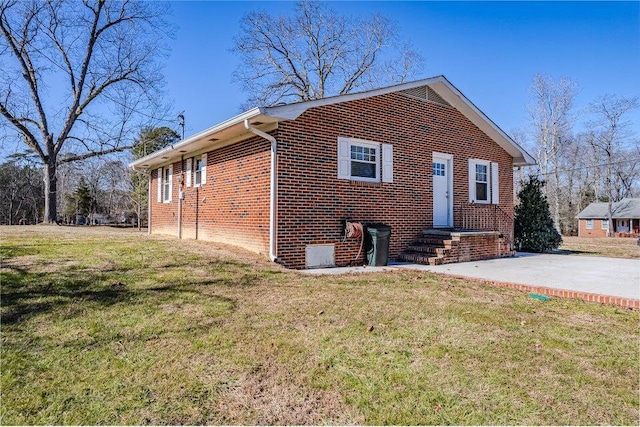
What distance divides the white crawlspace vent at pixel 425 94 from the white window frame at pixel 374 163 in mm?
1816

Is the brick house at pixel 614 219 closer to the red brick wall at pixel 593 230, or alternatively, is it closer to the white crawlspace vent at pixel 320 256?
the red brick wall at pixel 593 230

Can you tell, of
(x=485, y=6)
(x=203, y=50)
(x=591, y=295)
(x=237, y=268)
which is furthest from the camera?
(x=203, y=50)

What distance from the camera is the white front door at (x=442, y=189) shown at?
35.5ft

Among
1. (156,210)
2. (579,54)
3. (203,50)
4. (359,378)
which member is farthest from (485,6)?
(156,210)

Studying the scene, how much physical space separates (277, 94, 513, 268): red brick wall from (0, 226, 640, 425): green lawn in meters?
2.52

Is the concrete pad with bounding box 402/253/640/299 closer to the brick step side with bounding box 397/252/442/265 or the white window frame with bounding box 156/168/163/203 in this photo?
the brick step side with bounding box 397/252/442/265

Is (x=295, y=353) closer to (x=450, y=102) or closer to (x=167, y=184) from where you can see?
(x=450, y=102)

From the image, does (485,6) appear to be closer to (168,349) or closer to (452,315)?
(452,315)

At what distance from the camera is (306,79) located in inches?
1101

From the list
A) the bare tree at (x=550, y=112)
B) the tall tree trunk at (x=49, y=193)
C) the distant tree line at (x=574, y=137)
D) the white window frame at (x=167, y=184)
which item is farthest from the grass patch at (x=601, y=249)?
the tall tree trunk at (x=49, y=193)

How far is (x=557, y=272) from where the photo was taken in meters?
7.79

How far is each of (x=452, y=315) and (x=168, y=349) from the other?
3115 mm

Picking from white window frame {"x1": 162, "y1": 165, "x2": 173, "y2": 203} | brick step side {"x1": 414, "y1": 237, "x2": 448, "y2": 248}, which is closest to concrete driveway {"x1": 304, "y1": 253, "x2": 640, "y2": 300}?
brick step side {"x1": 414, "y1": 237, "x2": 448, "y2": 248}

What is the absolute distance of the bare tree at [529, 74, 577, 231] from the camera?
30734mm
